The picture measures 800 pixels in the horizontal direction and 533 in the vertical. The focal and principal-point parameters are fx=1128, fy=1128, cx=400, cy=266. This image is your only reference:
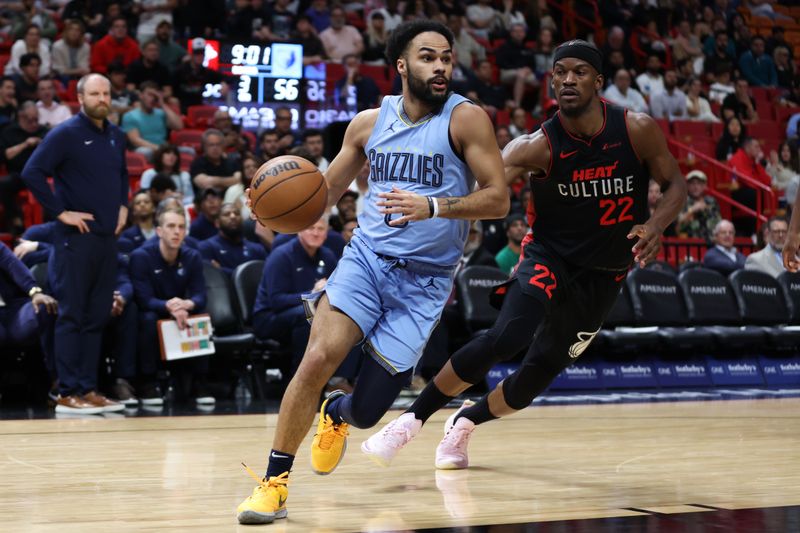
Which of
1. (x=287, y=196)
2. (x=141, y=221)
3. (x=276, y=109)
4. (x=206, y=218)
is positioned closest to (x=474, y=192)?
(x=287, y=196)

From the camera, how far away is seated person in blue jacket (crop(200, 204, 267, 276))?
927 cm

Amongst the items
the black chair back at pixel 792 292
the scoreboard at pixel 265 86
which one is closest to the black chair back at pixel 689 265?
the black chair back at pixel 792 292

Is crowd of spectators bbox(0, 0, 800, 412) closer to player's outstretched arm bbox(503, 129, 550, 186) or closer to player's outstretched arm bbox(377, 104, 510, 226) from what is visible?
player's outstretched arm bbox(503, 129, 550, 186)

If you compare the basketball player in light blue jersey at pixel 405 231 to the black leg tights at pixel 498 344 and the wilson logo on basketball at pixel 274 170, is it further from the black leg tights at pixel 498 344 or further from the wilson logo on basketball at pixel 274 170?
the black leg tights at pixel 498 344

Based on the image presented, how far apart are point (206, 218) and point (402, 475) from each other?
530cm

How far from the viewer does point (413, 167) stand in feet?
13.8

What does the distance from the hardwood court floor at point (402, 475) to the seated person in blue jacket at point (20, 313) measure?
3.37 feet

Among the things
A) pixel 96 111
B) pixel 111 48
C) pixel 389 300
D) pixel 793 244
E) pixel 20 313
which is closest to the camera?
pixel 389 300

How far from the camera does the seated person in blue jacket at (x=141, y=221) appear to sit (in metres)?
9.04

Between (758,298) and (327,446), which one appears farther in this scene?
(758,298)

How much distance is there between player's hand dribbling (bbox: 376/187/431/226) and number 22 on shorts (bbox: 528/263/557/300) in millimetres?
1215

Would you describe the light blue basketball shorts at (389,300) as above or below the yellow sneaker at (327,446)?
above

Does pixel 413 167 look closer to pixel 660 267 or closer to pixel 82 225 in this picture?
pixel 82 225

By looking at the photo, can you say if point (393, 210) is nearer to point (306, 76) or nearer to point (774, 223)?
point (774, 223)
